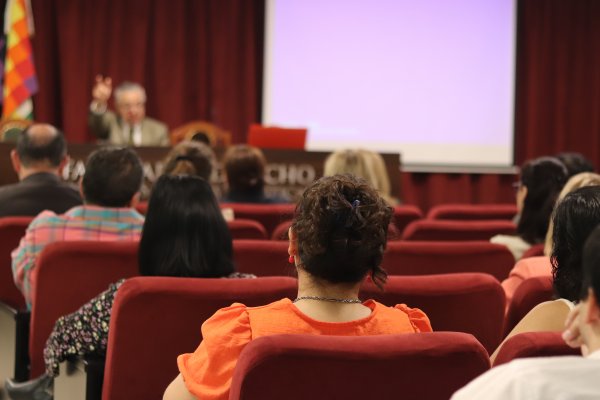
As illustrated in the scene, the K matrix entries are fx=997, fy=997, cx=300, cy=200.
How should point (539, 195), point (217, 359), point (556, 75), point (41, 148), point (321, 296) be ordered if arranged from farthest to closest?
point (556, 75) < point (41, 148) < point (539, 195) < point (321, 296) < point (217, 359)

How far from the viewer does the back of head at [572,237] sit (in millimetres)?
2174

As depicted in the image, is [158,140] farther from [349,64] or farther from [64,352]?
[64,352]

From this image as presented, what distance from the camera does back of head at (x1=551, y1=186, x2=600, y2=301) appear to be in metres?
2.17

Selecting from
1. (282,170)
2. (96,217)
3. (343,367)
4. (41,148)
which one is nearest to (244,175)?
(41,148)

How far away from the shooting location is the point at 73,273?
294 cm

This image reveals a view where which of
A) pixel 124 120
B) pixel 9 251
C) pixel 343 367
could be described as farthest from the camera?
pixel 124 120

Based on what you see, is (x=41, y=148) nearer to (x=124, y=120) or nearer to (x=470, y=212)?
(x=470, y=212)

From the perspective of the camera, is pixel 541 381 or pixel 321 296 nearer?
pixel 541 381

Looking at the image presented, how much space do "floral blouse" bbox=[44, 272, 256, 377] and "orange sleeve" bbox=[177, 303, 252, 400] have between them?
0.76 meters

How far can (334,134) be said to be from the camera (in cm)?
898

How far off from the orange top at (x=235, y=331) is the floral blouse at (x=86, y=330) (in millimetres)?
718

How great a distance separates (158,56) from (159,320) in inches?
267

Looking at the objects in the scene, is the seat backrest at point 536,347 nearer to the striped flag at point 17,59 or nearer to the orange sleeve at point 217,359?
the orange sleeve at point 217,359

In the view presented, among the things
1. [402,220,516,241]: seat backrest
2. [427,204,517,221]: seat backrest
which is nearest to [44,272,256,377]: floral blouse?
[402,220,516,241]: seat backrest
